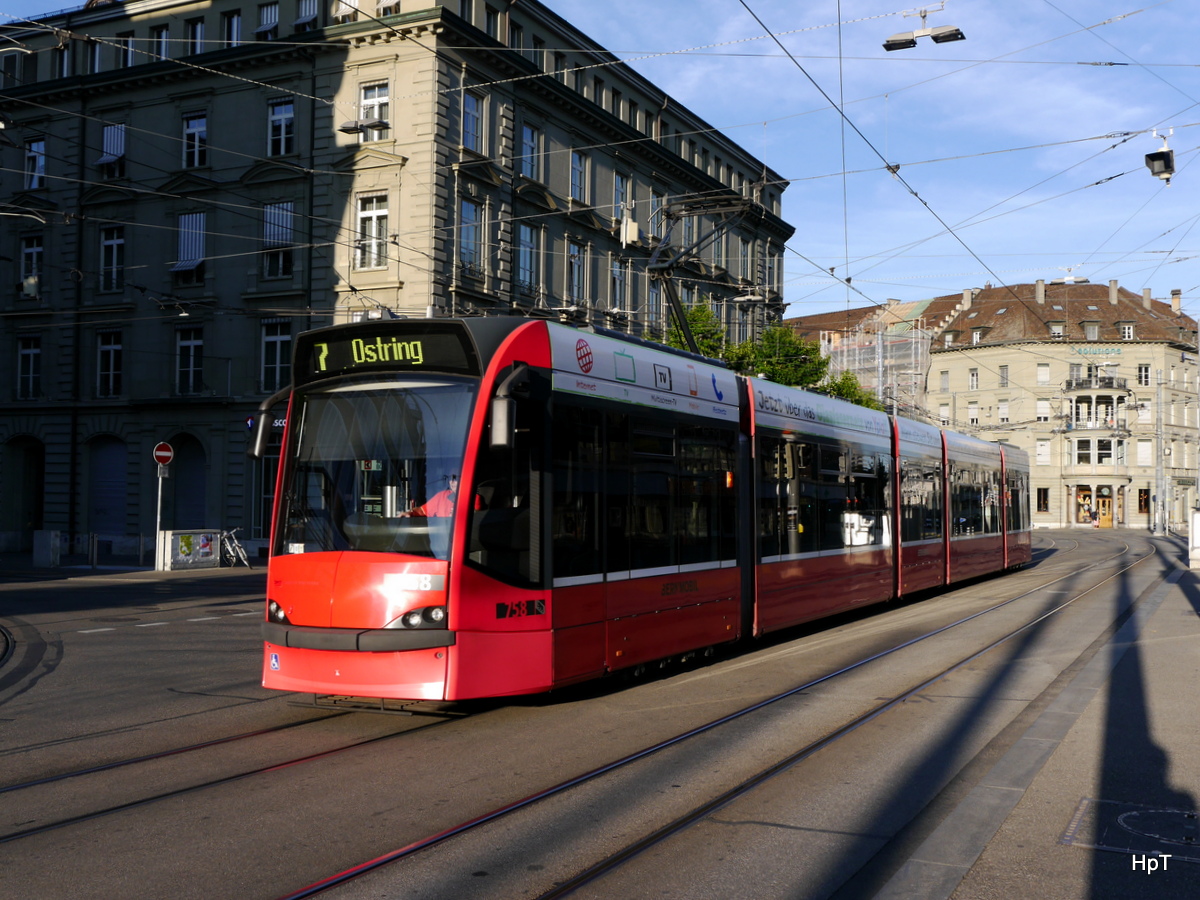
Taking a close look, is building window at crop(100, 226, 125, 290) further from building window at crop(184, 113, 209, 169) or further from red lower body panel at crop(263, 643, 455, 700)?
red lower body panel at crop(263, 643, 455, 700)

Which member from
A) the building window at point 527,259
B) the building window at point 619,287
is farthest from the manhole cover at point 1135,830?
the building window at point 619,287

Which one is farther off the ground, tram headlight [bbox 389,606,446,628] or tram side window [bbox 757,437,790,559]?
tram side window [bbox 757,437,790,559]

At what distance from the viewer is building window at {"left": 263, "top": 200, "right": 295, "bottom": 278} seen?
111 feet

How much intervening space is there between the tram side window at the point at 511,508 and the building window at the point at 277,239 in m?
27.0

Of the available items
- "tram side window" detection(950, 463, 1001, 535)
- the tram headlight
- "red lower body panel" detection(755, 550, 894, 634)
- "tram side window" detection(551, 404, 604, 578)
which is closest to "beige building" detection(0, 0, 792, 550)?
"tram side window" detection(950, 463, 1001, 535)

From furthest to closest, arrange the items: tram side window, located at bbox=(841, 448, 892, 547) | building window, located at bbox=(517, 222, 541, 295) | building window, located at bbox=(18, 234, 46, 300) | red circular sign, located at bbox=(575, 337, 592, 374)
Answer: building window, located at bbox=(18, 234, 46, 300) → building window, located at bbox=(517, 222, 541, 295) → tram side window, located at bbox=(841, 448, 892, 547) → red circular sign, located at bbox=(575, 337, 592, 374)

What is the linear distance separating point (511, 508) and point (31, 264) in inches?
1410

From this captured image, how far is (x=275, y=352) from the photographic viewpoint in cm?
3406

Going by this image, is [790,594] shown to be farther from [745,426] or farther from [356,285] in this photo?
[356,285]

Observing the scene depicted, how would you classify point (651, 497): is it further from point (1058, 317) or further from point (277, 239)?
point (1058, 317)

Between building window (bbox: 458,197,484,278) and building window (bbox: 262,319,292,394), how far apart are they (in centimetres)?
571

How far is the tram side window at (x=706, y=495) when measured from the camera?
10961mm

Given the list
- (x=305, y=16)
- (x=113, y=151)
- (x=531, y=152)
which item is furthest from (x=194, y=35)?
(x=531, y=152)

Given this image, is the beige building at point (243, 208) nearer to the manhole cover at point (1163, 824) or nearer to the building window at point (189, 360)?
the building window at point (189, 360)
